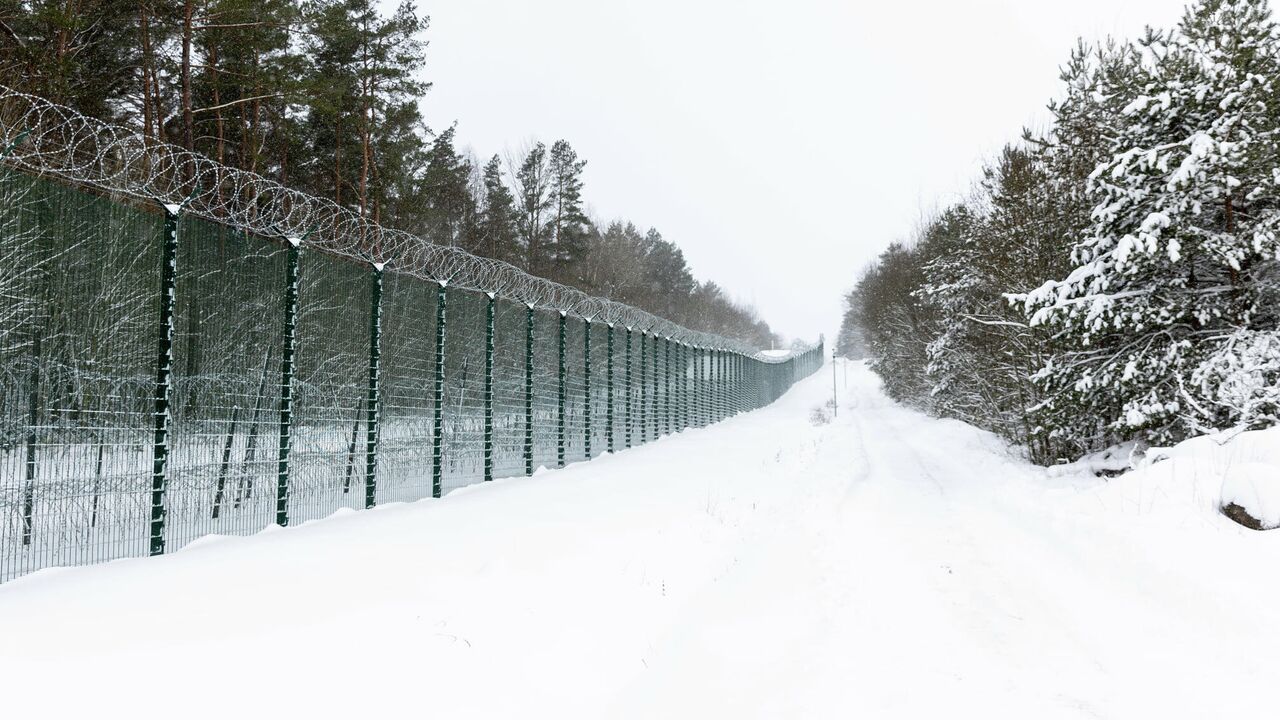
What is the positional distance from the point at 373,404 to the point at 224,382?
1535 mm

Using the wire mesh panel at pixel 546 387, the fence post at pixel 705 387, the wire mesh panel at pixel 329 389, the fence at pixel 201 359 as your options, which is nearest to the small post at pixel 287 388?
the fence at pixel 201 359

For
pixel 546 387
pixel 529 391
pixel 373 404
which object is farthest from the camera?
pixel 546 387

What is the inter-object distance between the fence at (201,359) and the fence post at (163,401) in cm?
2

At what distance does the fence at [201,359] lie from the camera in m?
4.82

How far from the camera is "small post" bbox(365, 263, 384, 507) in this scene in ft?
23.7

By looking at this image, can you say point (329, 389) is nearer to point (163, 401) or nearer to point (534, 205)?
point (163, 401)

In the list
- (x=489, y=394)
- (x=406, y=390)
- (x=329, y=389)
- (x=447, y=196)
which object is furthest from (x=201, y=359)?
(x=447, y=196)

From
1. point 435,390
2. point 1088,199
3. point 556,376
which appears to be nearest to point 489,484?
point 435,390

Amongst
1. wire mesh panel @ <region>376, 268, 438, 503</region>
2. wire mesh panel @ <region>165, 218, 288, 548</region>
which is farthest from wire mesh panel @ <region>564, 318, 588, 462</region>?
wire mesh panel @ <region>165, 218, 288, 548</region>

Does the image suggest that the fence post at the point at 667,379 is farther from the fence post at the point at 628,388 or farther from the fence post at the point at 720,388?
the fence post at the point at 720,388

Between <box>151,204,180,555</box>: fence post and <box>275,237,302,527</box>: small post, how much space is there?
1054mm

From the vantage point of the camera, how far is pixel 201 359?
583 centimetres

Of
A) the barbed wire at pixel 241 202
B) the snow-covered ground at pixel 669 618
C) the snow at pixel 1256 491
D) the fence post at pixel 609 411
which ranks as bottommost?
the snow-covered ground at pixel 669 618

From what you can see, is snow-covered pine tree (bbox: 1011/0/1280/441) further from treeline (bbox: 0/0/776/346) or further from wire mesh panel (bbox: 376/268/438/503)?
treeline (bbox: 0/0/776/346)
